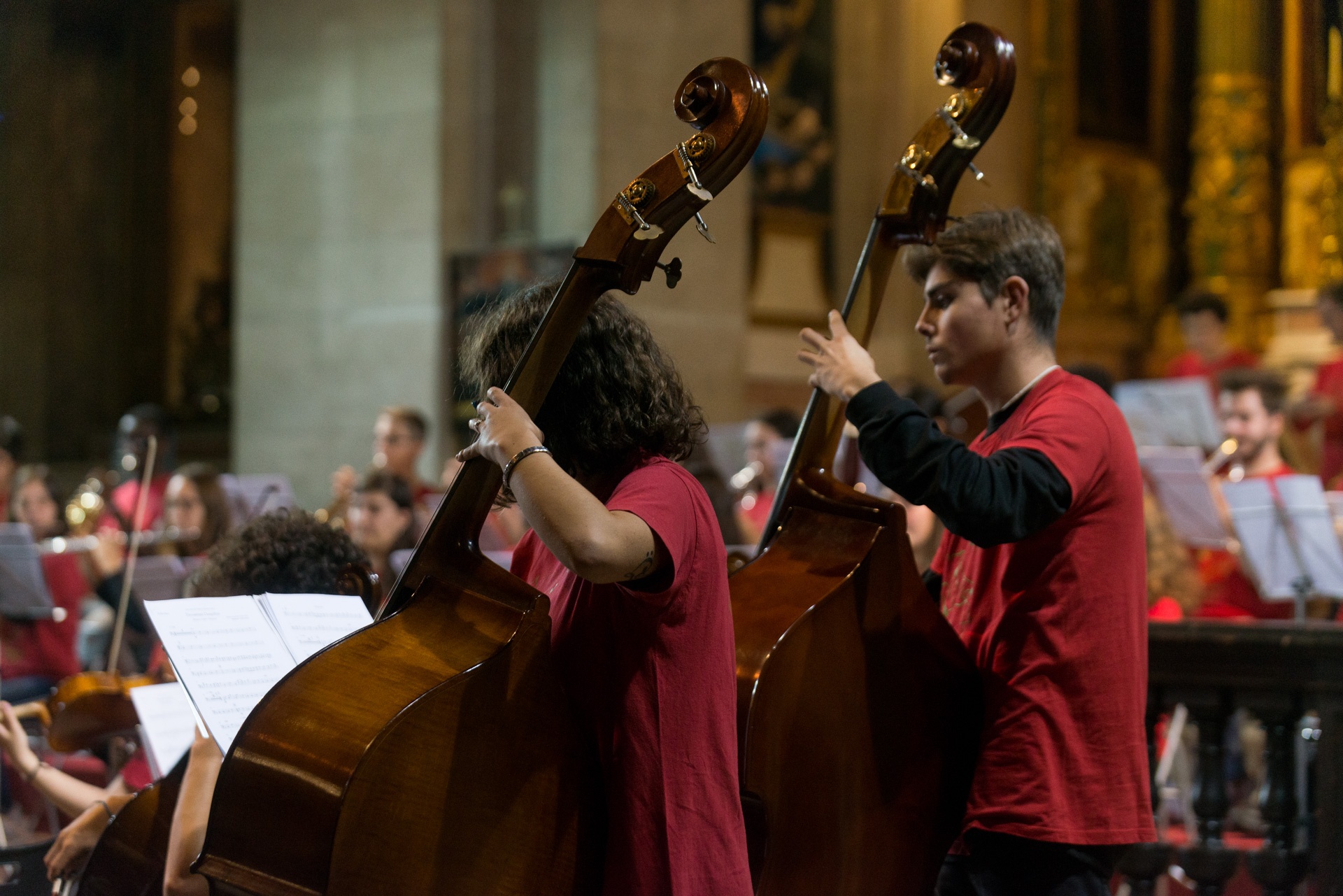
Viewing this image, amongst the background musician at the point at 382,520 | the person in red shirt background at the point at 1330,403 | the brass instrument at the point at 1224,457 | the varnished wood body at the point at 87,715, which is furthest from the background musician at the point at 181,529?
the person in red shirt background at the point at 1330,403

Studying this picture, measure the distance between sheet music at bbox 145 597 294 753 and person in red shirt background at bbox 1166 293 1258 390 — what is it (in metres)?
7.80

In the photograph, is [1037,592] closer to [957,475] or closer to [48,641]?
[957,475]

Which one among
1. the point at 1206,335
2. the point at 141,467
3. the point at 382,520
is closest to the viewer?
the point at 382,520

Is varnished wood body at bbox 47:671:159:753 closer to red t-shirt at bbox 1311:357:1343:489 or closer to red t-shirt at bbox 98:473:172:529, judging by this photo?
red t-shirt at bbox 98:473:172:529

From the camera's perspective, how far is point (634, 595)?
196 cm

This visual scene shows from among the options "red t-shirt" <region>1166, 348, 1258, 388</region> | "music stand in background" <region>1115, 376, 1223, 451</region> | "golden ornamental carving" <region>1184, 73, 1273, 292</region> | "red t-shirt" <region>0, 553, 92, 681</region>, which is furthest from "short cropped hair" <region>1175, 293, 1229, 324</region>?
"red t-shirt" <region>0, 553, 92, 681</region>

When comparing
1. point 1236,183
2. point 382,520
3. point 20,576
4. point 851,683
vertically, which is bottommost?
point 20,576

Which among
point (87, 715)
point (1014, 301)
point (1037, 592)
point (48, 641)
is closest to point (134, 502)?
point (48, 641)

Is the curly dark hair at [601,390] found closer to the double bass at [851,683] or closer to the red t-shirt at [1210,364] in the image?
the double bass at [851,683]

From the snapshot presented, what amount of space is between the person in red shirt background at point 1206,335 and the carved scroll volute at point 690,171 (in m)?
7.60

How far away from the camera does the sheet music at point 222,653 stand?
86.7 inches

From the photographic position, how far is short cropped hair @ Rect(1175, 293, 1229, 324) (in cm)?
914

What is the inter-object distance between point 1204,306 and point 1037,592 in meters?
7.23

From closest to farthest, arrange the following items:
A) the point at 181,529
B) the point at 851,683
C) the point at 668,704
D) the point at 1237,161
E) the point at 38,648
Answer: the point at 668,704, the point at 851,683, the point at 38,648, the point at 181,529, the point at 1237,161
